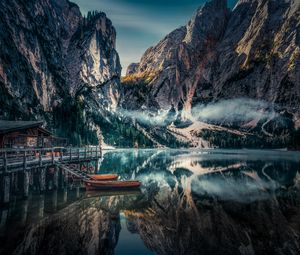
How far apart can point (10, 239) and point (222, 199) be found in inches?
856

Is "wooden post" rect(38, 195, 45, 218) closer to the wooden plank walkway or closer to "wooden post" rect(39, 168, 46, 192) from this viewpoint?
"wooden post" rect(39, 168, 46, 192)

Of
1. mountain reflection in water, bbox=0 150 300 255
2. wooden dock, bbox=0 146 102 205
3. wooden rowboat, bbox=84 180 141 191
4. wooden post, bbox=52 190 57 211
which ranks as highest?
wooden dock, bbox=0 146 102 205

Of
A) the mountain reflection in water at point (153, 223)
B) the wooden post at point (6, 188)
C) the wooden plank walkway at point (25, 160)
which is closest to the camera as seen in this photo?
the mountain reflection in water at point (153, 223)

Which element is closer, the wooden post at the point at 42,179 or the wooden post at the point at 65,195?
the wooden post at the point at 65,195

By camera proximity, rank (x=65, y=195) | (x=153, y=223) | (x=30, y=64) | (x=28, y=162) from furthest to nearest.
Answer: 1. (x=30, y=64)
2. (x=65, y=195)
3. (x=28, y=162)
4. (x=153, y=223)

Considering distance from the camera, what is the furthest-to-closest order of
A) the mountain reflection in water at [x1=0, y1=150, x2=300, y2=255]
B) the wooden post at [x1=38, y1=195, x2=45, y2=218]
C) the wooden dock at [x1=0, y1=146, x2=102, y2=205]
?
1. the wooden dock at [x1=0, y1=146, x2=102, y2=205]
2. the wooden post at [x1=38, y1=195, x2=45, y2=218]
3. the mountain reflection in water at [x1=0, y1=150, x2=300, y2=255]

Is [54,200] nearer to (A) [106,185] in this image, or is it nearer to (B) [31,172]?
(A) [106,185]

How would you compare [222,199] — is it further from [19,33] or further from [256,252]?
[19,33]

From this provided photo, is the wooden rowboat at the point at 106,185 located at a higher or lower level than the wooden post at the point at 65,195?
higher

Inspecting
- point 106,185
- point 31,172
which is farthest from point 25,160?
point 106,185

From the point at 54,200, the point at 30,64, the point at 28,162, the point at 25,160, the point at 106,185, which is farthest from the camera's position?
the point at 30,64

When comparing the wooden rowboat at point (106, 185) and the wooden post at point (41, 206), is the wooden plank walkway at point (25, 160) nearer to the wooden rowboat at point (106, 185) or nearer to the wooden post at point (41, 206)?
the wooden post at point (41, 206)

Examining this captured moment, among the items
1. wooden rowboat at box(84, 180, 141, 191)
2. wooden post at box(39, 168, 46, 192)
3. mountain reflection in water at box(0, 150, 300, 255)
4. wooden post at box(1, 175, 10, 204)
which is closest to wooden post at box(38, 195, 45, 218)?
mountain reflection in water at box(0, 150, 300, 255)

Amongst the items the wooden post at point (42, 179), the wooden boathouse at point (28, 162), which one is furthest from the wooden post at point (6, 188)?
the wooden post at point (42, 179)
